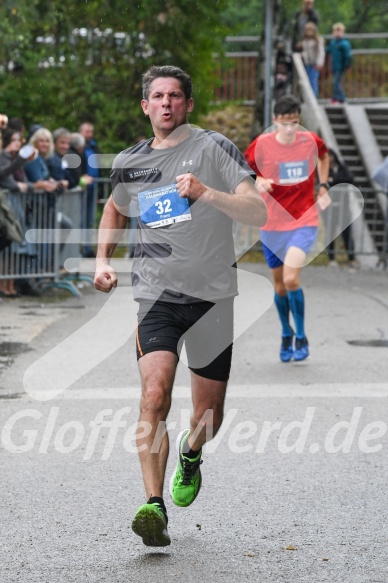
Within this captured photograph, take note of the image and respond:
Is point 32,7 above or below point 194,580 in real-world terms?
below

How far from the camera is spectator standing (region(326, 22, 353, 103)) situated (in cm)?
2808

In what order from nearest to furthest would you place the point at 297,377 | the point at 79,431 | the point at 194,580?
the point at 194,580 < the point at 79,431 < the point at 297,377

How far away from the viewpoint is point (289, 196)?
412 inches

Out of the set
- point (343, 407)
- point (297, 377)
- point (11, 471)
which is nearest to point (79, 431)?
point (11, 471)

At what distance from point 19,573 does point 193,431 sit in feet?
4.18

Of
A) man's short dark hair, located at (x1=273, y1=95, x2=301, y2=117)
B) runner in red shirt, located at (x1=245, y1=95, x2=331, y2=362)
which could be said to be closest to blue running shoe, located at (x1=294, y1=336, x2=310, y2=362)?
runner in red shirt, located at (x1=245, y1=95, x2=331, y2=362)

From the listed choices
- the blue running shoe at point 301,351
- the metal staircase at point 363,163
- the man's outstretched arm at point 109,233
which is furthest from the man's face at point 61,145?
the man's outstretched arm at point 109,233

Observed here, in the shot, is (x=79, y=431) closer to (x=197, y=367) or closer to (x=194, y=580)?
(x=197, y=367)

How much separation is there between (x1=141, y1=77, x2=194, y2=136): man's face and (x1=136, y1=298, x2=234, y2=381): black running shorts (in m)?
0.76

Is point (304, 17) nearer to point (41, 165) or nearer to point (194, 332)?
point (41, 165)

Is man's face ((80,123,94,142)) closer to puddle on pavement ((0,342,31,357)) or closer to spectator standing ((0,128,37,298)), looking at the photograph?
spectator standing ((0,128,37,298))

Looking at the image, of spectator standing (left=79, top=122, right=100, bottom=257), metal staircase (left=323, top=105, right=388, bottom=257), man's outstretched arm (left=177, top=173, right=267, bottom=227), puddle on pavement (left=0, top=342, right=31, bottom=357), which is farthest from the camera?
metal staircase (left=323, top=105, right=388, bottom=257)

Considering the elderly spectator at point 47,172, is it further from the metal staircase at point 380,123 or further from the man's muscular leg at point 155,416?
the metal staircase at point 380,123

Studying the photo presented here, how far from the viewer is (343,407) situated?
28.7 ft
